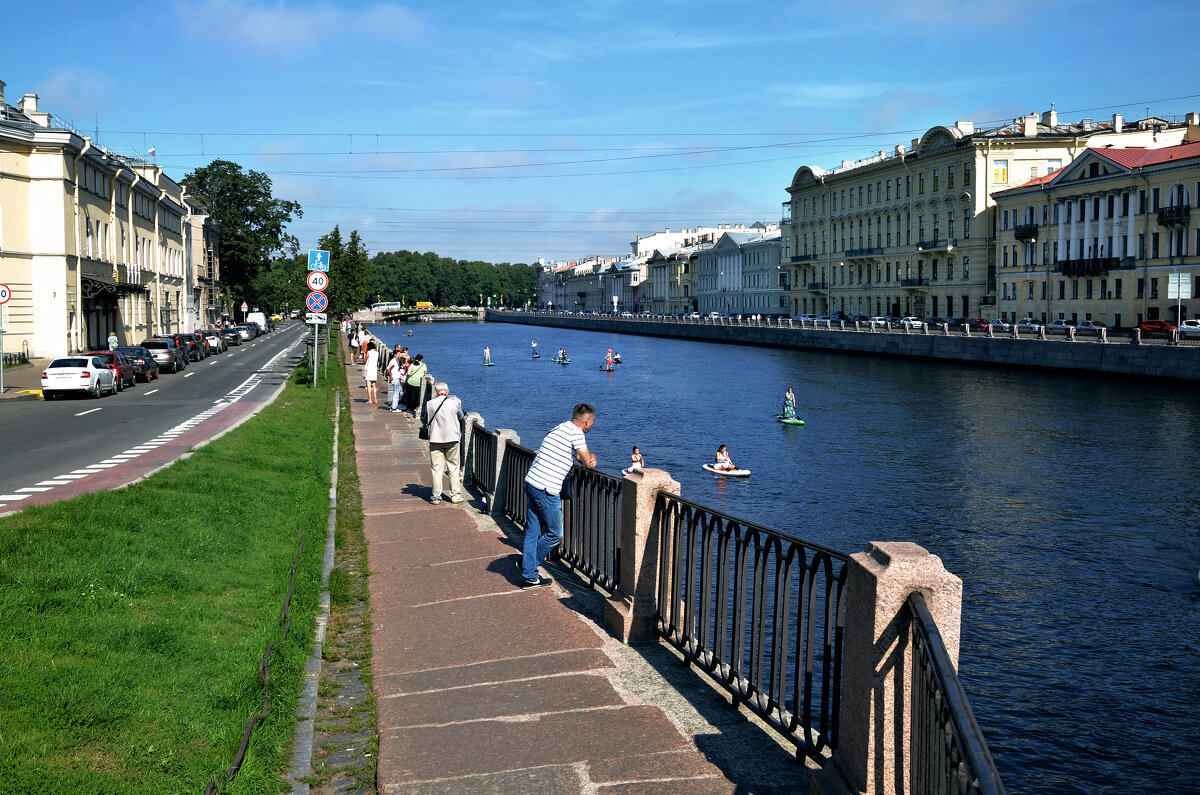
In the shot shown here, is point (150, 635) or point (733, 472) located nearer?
point (150, 635)

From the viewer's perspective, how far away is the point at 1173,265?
6425 cm

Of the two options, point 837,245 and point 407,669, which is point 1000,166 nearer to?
point 837,245

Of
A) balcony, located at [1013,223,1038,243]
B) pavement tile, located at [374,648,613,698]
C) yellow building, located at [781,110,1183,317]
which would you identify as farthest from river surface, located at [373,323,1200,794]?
yellow building, located at [781,110,1183,317]

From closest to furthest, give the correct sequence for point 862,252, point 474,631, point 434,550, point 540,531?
point 474,631
point 540,531
point 434,550
point 862,252

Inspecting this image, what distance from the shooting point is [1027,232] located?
8006 centimetres

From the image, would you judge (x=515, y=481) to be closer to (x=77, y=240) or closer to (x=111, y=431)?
(x=111, y=431)

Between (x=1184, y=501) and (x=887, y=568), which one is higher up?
(x=887, y=568)

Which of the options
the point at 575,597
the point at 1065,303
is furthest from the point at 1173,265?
the point at 575,597

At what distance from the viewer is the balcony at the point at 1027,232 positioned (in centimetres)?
7956

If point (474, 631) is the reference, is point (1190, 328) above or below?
above

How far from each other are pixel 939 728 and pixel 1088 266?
247 ft

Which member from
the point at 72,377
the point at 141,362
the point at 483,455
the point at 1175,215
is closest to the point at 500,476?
the point at 483,455

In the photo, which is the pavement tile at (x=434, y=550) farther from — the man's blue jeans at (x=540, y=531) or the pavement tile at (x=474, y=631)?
the pavement tile at (x=474, y=631)

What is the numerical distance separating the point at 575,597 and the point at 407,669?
2131 mm
